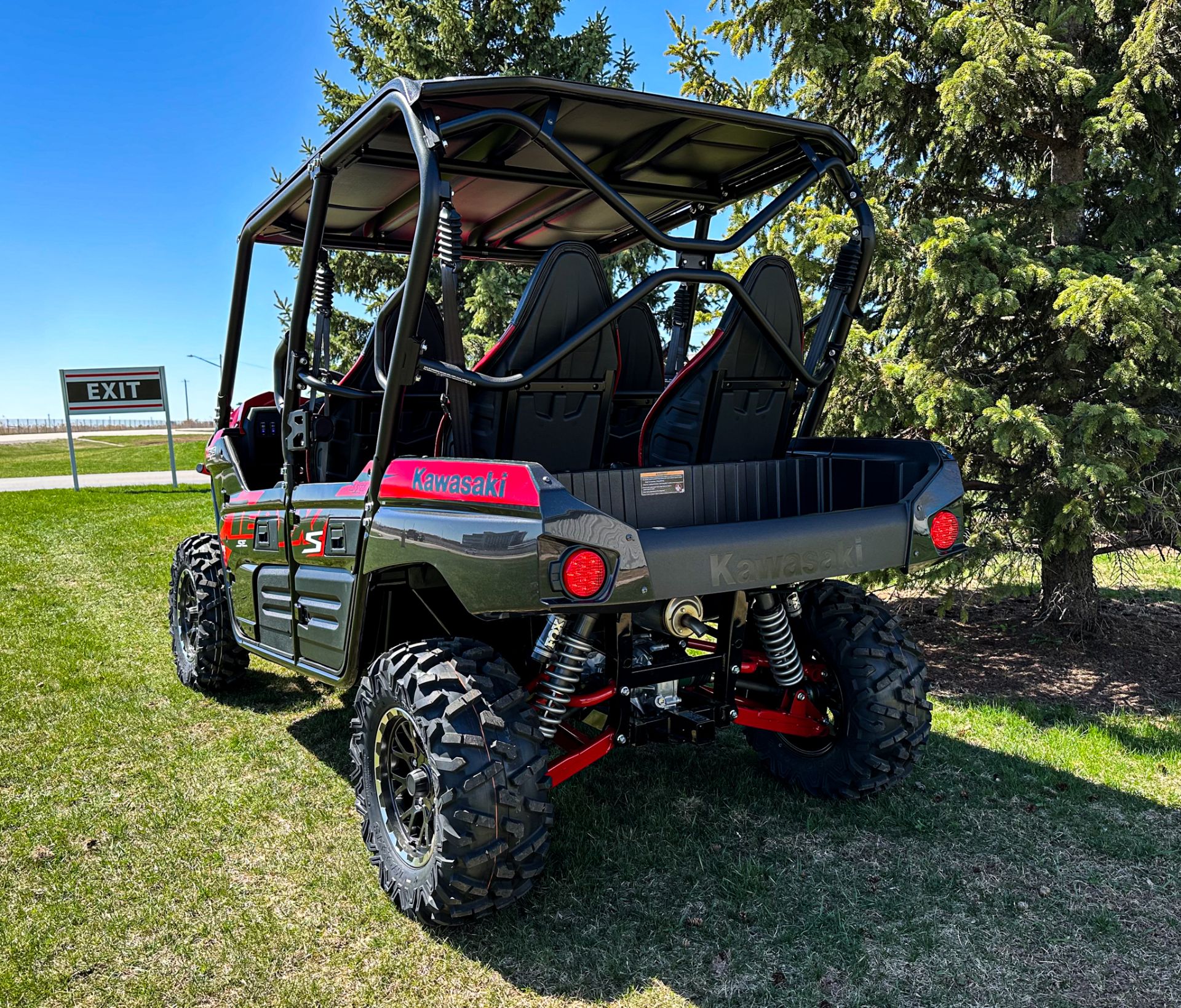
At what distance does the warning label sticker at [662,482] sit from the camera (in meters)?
3.45

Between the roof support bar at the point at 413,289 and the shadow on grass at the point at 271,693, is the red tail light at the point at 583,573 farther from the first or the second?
the shadow on grass at the point at 271,693

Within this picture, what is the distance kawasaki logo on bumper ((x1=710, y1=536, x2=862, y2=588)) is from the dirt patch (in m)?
2.75

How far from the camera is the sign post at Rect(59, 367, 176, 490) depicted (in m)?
21.0

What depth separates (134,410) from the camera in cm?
2145

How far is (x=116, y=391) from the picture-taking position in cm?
2145

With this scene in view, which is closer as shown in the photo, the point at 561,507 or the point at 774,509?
the point at 561,507

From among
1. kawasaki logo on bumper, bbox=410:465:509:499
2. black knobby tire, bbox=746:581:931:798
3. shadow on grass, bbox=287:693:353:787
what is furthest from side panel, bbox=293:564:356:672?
black knobby tire, bbox=746:581:931:798

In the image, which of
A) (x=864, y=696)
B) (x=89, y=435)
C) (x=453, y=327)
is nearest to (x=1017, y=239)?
(x=864, y=696)

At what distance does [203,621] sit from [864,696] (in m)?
3.48

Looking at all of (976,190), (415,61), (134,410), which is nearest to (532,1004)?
(976,190)

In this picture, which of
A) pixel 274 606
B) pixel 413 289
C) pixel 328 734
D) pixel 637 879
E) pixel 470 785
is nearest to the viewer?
pixel 470 785

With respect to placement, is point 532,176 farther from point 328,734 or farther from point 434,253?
point 328,734

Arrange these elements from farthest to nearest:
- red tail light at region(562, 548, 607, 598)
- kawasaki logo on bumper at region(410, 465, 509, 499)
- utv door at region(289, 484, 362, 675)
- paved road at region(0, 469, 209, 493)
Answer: paved road at region(0, 469, 209, 493)
utv door at region(289, 484, 362, 675)
kawasaki logo on bumper at region(410, 465, 509, 499)
red tail light at region(562, 548, 607, 598)

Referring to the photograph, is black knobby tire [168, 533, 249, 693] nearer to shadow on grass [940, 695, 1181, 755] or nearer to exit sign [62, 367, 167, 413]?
shadow on grass [940, 695, 1181, 755]
